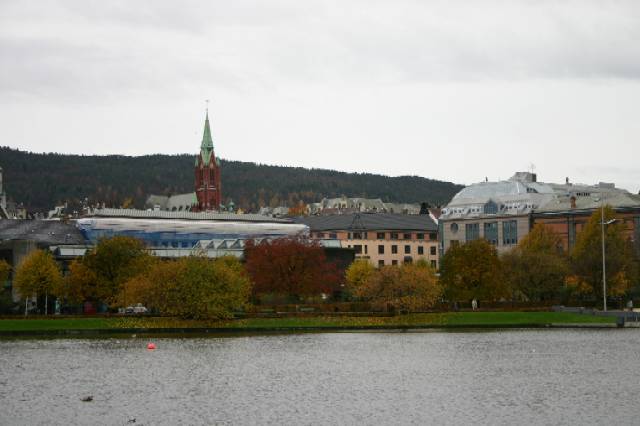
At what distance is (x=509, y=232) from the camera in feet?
640

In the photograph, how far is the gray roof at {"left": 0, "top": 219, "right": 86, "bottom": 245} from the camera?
6181 inches

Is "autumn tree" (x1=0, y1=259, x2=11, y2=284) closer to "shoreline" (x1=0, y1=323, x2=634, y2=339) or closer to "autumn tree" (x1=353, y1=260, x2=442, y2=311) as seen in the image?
"shoreline" (x1=0, y1=323, x2=634, y2=339)

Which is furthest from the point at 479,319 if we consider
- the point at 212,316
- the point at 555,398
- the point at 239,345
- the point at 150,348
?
the point at 555,398

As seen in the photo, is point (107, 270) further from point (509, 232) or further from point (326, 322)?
point (509, 232)

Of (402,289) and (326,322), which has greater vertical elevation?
(402,289)

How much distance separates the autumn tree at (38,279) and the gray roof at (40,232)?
96.5ft

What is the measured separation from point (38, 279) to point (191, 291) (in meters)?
22.3

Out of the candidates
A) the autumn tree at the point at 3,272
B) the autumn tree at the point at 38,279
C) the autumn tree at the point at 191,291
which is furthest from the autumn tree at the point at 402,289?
the autumn tree at the point at 3,272

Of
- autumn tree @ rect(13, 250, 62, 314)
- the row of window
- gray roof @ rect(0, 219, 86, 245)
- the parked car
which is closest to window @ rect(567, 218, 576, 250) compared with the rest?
the row of window

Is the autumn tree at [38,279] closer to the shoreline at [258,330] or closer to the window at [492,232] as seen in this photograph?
the shoreline at [258,330]

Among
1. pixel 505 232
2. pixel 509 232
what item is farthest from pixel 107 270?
pixel 505 232

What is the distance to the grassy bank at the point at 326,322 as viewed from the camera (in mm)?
106062

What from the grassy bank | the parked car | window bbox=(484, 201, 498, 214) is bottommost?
the grassy bank

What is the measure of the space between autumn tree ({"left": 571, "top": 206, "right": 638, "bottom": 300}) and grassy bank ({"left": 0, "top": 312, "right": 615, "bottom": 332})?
15901 mm
